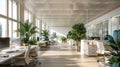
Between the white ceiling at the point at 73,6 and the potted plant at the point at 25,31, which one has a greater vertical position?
the white ceiling at the point at 73,6

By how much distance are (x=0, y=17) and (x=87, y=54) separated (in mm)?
5188

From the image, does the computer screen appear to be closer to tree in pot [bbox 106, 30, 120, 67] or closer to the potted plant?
tree in pot [bbox 106, 30, 120, 67]

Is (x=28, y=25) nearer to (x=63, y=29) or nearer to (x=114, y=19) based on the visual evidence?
(x=114, y=19)

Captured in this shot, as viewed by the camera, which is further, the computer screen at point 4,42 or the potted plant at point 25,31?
the potted plant at point 25,31

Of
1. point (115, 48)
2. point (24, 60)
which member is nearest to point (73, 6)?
point (24, 60)

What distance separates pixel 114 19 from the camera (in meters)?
14.8

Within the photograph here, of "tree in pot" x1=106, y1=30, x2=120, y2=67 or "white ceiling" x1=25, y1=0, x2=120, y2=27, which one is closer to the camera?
"tree in pot" x1=106, y1=30, x2=120, y2=67

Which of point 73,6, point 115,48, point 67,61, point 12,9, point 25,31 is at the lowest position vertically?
point 67,61

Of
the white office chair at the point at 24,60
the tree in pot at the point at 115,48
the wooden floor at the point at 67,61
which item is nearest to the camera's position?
the tree in pot at the point at 115,48

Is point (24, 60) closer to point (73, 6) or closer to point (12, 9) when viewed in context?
point (12, 9)

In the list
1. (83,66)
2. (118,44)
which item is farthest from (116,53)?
(83,66)

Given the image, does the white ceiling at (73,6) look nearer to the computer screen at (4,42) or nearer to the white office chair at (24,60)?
the white office chair at (24,60)

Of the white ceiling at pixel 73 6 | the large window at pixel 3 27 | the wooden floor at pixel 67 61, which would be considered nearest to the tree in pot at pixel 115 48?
the wooden floor at pixel 67 61

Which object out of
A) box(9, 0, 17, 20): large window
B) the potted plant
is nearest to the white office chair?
the potted plant
